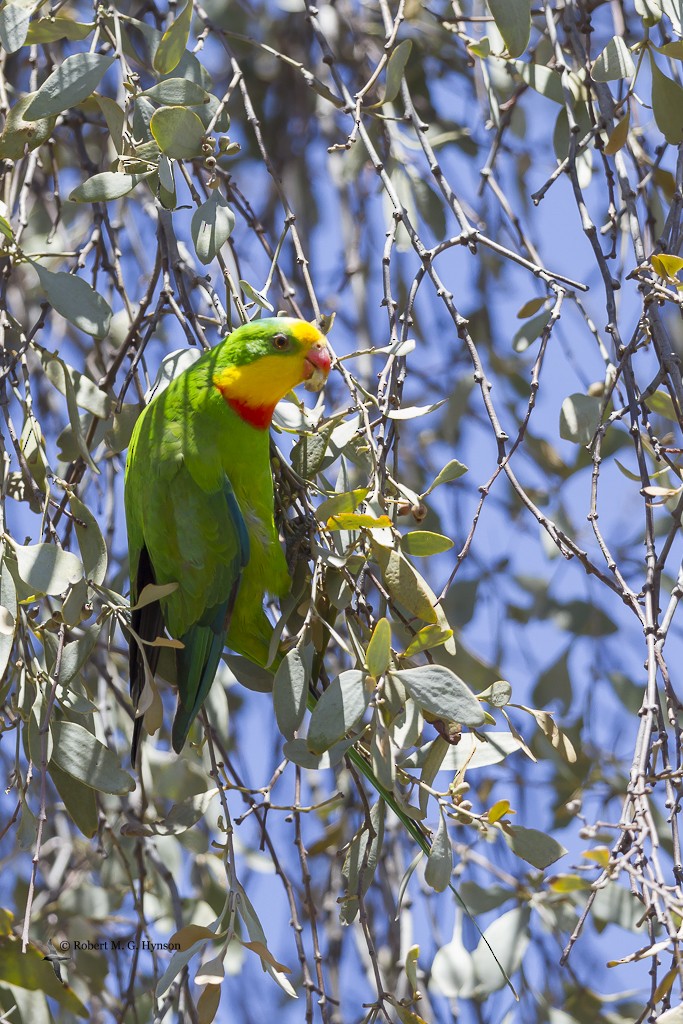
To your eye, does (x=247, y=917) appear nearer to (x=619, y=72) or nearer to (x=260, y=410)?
(x=260, y=410)

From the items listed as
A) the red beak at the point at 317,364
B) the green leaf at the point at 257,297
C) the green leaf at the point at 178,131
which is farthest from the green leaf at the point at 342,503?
the green leaf at the point at 178,131

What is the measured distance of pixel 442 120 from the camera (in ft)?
10.1

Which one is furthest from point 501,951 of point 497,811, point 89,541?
point 89,541

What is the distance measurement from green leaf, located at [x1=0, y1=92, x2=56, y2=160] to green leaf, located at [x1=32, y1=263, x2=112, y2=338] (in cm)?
17

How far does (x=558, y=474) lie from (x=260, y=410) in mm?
1198

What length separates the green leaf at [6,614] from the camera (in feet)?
4.50

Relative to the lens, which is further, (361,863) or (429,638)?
(361,863)

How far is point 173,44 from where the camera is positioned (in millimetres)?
1591

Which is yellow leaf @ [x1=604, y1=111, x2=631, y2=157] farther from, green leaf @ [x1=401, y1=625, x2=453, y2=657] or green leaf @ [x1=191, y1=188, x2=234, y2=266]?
green leaf @ [x1=401, y1=625, x2=453, y2=657]

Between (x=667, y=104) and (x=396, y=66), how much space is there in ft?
→ 1.40

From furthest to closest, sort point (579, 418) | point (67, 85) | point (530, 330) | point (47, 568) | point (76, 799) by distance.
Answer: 1. point (530, 330)
2. point (579, 418)
3. point (76, 799)
4. point (67, 85)
5. point (47, 568)

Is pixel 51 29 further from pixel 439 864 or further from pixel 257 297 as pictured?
pixel 439 864

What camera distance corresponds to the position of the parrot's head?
6.09 feet

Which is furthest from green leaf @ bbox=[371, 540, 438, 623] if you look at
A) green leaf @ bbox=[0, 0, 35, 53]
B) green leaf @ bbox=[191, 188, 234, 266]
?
green leaf @ bbox=[0, 0, 35, 53]
